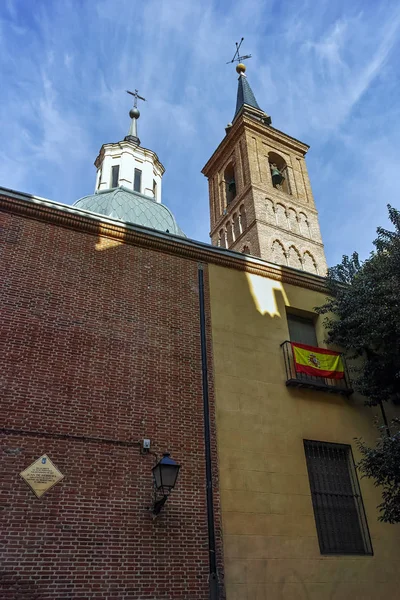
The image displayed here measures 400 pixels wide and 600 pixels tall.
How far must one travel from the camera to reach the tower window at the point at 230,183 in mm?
28734

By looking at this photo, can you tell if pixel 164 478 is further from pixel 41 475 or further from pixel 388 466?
pixel 388 466

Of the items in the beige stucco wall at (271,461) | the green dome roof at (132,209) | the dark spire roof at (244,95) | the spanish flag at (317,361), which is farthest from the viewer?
the dark spire roof at (244,95)

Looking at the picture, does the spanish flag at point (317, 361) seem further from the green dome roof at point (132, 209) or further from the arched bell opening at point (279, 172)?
the arched bell opening at point (279, 172)

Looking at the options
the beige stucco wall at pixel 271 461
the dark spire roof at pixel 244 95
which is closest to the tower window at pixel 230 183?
the dark spire roof at pixel 244 95

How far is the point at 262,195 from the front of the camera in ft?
83.8

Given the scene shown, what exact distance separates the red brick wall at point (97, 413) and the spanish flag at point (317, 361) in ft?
7.33

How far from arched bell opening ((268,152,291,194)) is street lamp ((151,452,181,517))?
73.9 ft

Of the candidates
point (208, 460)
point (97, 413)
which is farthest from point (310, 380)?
point (97, 413)

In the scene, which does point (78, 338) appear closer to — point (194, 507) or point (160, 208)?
point (194, 507)

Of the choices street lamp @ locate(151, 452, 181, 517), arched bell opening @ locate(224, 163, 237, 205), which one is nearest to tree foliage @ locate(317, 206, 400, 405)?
street lamp @ locate(151, 452, 181, 517)

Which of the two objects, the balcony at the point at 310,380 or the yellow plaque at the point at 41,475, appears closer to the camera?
the yellow plaque at the point at 41,475

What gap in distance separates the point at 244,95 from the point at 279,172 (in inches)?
316

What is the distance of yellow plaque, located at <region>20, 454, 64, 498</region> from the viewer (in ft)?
22.0

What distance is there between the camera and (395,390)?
→ 1003 centimetres
